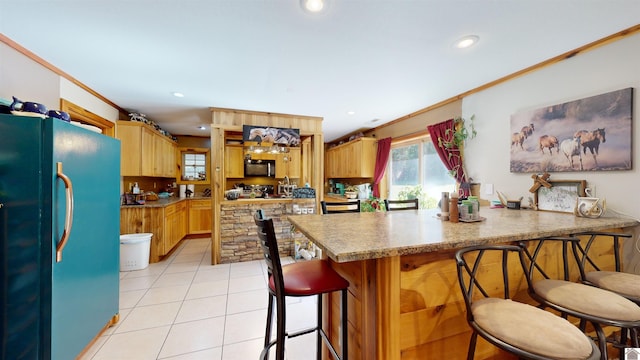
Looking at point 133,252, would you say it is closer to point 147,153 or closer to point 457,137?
point 147,153

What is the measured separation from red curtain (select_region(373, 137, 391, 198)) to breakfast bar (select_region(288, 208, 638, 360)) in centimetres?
352

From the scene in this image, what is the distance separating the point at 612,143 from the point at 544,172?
20.0 inches

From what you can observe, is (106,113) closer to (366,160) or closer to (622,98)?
(366,160)

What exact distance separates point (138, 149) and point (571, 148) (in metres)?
5.58

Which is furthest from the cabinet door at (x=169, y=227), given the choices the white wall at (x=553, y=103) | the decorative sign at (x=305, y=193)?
the white wall at (x=553, y=103)

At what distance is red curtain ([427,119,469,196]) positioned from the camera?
3.17 metres

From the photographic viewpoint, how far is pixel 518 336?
868mm

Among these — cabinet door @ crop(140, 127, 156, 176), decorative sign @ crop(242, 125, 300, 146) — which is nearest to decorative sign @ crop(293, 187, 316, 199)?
decorative sign @ crop(242, 125, 300, 146)

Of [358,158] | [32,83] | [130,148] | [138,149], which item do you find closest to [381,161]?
[358,158]

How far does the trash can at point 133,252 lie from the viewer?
10.8 feet

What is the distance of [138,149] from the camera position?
3.79 metres

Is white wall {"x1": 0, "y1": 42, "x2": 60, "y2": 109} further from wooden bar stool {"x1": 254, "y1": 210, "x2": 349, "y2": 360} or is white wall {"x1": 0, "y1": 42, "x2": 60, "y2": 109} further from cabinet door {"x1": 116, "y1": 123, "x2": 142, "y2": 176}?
wooden bar stool {"x1": 254, "y1": 210, "x2": 349, "y2": 360}

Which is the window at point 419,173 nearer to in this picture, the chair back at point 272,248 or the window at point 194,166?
the chair back at point 272,248

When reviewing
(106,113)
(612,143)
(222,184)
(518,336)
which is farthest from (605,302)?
(106,113)
